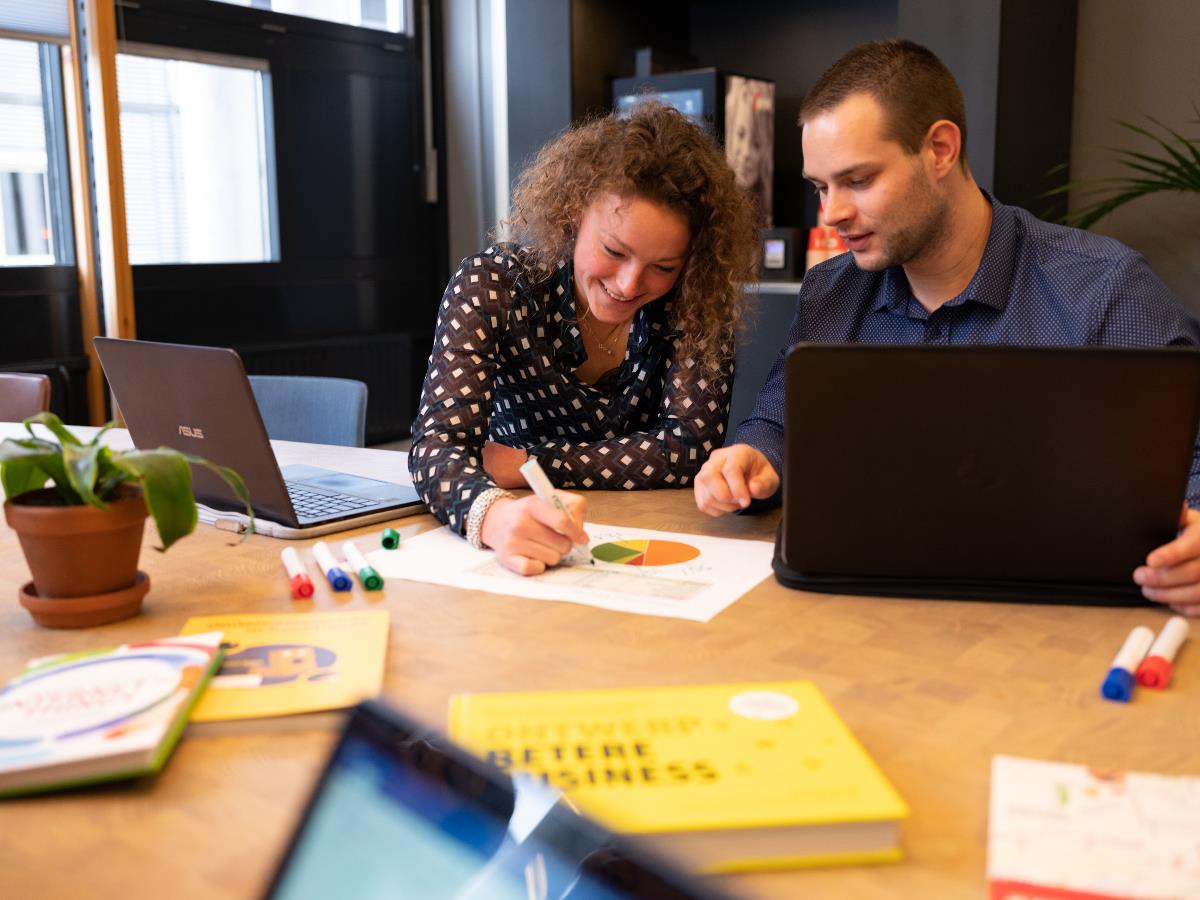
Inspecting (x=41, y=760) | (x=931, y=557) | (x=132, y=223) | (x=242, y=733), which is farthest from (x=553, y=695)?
(x=132, y=223)

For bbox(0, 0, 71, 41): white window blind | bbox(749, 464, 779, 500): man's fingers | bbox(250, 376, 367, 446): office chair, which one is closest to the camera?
bbox(749, 464, 779, 500): man's fingers

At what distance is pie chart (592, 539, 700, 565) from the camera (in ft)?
4.07

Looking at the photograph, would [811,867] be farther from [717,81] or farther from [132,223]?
[132,223]

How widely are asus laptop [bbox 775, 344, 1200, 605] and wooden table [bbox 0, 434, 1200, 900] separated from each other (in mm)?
33

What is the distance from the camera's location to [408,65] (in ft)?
16.5

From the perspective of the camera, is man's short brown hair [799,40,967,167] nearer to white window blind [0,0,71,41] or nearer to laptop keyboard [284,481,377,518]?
laptop keyboard [284,481,377,518]

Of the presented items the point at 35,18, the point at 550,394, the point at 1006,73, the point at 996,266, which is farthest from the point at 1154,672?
the point at 35,18

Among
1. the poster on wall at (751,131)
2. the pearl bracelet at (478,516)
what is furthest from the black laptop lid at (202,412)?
the poster on wall at (751,131)

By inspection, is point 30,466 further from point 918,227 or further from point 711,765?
point 918,227

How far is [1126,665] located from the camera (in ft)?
2.87

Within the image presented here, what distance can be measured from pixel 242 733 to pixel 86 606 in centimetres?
31

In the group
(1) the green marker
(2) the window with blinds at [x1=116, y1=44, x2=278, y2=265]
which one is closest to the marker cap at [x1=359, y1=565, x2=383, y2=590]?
(1) the green marker

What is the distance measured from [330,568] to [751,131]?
320 centimetres

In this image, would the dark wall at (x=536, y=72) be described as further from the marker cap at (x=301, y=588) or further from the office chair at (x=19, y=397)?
the marker cap at (x=301, y=588)
